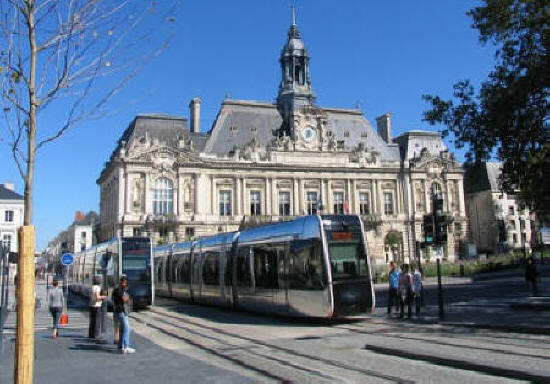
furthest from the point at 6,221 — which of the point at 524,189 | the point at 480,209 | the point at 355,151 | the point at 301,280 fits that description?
the point at 480,209

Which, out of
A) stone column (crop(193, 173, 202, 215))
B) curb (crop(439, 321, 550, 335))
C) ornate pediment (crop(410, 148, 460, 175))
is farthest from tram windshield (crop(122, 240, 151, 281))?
ornate pediment (crop(410, 148, 460, 175))

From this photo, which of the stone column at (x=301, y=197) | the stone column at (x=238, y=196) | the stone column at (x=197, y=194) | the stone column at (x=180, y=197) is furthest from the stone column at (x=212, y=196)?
the stone column at (x=301, y=197)

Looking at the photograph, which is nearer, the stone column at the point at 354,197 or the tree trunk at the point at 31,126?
the tree trunk at the point at 31,126

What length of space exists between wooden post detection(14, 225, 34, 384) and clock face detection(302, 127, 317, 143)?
5550cm

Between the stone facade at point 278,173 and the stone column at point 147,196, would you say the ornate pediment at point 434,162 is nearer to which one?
the stone facade at point 278,173

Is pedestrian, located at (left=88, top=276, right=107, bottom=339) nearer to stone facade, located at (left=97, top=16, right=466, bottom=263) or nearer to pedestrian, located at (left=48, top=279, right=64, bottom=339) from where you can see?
pedestrian, located at (left=48, top=279, right=64, bottom=339)

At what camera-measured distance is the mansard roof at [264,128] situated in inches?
2340

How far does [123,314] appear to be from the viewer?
12.6 metres

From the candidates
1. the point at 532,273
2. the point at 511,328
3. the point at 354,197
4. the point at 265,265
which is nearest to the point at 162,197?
the point at 354,197

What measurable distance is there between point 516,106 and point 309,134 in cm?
4450

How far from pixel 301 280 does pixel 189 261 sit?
10730 millimetres

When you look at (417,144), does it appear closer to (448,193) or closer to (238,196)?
(448,193)

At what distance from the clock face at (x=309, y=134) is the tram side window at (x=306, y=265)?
44154 millimetres

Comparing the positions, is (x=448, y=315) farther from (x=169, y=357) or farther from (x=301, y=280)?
(x=169, y=357)
